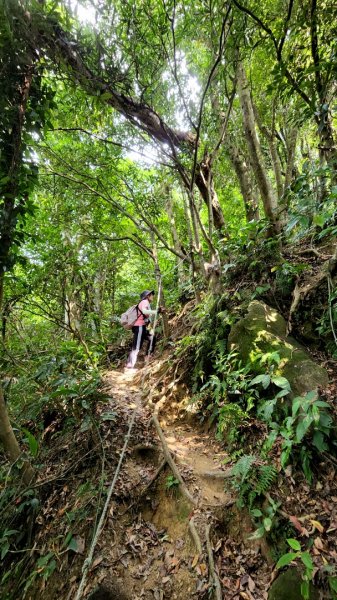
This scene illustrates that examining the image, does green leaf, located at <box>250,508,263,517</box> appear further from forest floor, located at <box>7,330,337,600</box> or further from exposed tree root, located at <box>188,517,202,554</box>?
exposed tree root, located at <box>188,517,202,554</box>

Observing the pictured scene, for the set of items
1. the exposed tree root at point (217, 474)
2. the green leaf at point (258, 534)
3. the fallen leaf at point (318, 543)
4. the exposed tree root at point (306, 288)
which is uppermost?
the exposed tree root at point (306, 288)

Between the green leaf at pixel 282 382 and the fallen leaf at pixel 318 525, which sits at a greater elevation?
the green leaf at pixel 282 382

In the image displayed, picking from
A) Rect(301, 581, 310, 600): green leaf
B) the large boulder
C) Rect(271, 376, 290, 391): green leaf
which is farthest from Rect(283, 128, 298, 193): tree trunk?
Rect(301, 581, 310, 600): green leaf

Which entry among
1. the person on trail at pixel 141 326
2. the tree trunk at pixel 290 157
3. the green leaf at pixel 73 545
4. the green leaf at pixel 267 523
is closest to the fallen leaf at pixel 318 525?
the green leaf at pixel 267 523

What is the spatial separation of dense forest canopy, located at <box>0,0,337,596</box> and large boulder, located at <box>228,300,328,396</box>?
344 millimetres

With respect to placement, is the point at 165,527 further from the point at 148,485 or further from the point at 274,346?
the point at 274,346

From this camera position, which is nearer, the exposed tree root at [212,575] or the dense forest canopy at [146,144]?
the exposed tree root at [212,575]

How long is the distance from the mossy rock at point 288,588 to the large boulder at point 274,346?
1.73 m

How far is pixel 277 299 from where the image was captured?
5.44m

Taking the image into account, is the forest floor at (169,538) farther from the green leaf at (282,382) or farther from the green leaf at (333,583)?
the green leaf at (282,382)

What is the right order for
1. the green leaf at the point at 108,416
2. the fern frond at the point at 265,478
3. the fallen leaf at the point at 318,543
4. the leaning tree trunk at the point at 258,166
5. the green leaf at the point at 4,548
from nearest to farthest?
the fallen leaf at the point at 318,543 < the fern frond at the point at 265,478 < the green leaf at the point at 4,548 < the green leaf at the point at 108,416 < the leaning tree trunk at the point at 258,166

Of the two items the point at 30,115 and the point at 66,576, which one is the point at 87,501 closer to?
the point at 66,576

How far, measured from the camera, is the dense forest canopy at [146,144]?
141 inches

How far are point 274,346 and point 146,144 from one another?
5.65 metres
